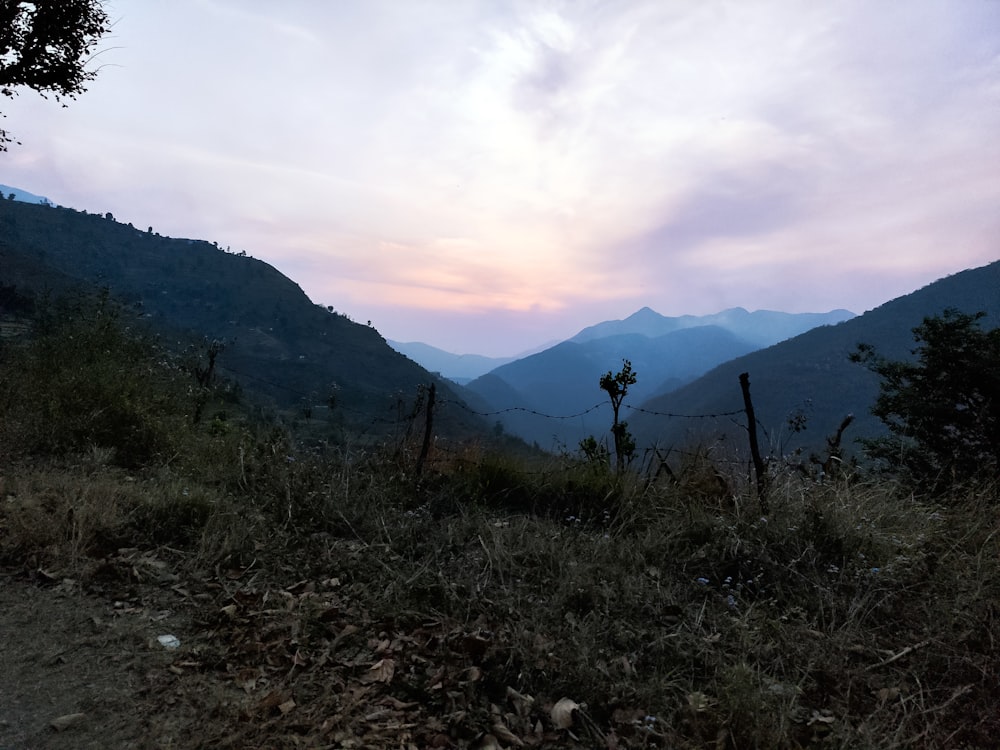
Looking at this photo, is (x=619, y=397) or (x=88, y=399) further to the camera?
(x=619, y=397)

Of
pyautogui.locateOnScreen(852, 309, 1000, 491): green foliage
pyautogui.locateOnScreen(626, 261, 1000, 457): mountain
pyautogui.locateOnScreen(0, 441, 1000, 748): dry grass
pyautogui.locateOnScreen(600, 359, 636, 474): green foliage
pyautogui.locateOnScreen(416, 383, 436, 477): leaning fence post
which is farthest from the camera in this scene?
pyautogui.locateOnScreen(626, 261, 1000, 457): mountain

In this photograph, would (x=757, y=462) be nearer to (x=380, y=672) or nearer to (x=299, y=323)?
(x=380, y=672)

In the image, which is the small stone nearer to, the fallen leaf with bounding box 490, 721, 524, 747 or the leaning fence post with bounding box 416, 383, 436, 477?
the fallen leaf with bounding box 490, 721, 524, 747

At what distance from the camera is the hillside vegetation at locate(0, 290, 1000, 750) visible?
2494 mm

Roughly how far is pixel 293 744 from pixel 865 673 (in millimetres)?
2993

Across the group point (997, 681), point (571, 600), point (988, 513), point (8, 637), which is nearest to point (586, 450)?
point (571, 600)

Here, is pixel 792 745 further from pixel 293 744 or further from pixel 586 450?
pixel 586 450

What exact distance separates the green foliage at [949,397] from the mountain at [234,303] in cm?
4985

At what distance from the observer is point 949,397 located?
14.0m

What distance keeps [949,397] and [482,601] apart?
16104 mm

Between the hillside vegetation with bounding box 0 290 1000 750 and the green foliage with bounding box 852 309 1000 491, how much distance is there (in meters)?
9.95

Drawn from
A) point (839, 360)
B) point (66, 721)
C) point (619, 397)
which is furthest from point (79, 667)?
point (839, 360)

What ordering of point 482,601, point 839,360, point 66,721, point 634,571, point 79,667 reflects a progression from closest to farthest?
point 66,721, point 79,667, point 482,601, point 634,571, point 839,360

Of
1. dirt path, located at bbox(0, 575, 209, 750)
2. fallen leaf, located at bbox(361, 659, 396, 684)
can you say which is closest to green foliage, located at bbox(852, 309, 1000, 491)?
fallen leaf, located at bbox(361, 659, 396, 684)
